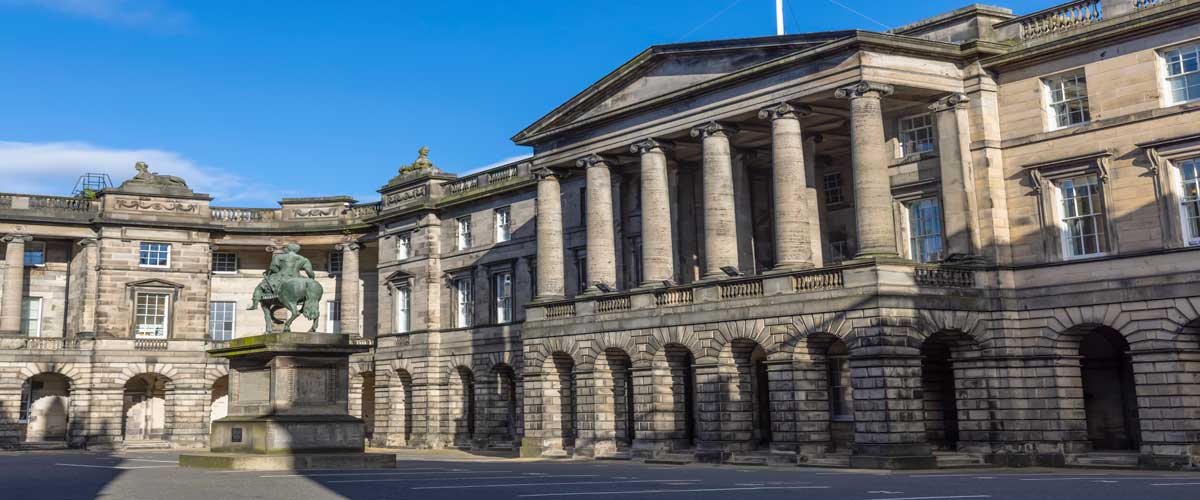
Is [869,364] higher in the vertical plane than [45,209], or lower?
lower

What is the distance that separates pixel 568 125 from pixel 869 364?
1541cm

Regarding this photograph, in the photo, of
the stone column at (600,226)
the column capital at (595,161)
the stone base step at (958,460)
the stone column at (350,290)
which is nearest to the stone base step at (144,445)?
the stone column at (350,290)

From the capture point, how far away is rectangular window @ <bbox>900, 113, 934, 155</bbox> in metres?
36.3

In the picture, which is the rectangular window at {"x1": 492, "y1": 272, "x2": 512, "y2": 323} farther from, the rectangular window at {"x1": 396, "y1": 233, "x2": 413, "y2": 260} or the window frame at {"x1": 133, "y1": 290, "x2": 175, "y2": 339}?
the window frame at {"x1": 133, "y1": 290, "x2": 175, "y2": 339}

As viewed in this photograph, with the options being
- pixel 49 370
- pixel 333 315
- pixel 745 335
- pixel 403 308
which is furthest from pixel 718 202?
pixel 49 370

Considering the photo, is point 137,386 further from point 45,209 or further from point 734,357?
point 734,357

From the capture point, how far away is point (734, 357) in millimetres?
36250

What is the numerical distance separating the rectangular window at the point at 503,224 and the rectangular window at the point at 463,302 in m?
2.81

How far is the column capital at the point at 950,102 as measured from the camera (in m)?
34.5

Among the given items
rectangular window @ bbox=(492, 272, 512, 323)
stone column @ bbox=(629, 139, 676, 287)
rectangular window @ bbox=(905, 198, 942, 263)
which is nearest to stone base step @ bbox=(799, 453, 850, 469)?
rectangular window @ bbox=(905, 198, 942, 263)

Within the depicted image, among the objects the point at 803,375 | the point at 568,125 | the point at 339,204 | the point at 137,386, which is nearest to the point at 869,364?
the point at 803,375

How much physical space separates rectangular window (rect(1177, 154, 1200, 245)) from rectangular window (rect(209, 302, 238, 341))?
4542 centimetres

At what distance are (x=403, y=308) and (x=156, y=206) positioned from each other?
13.3 m

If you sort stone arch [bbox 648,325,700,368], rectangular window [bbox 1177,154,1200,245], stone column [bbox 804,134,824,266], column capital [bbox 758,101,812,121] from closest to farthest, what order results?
1. rectangular window [bbox 1177,154,1200,245]
2. column capital [bbox 758,101,812,121]
3. stone arch [bbox 648,325,700,368]
4. stone column [bbox 804,134,824,266]
